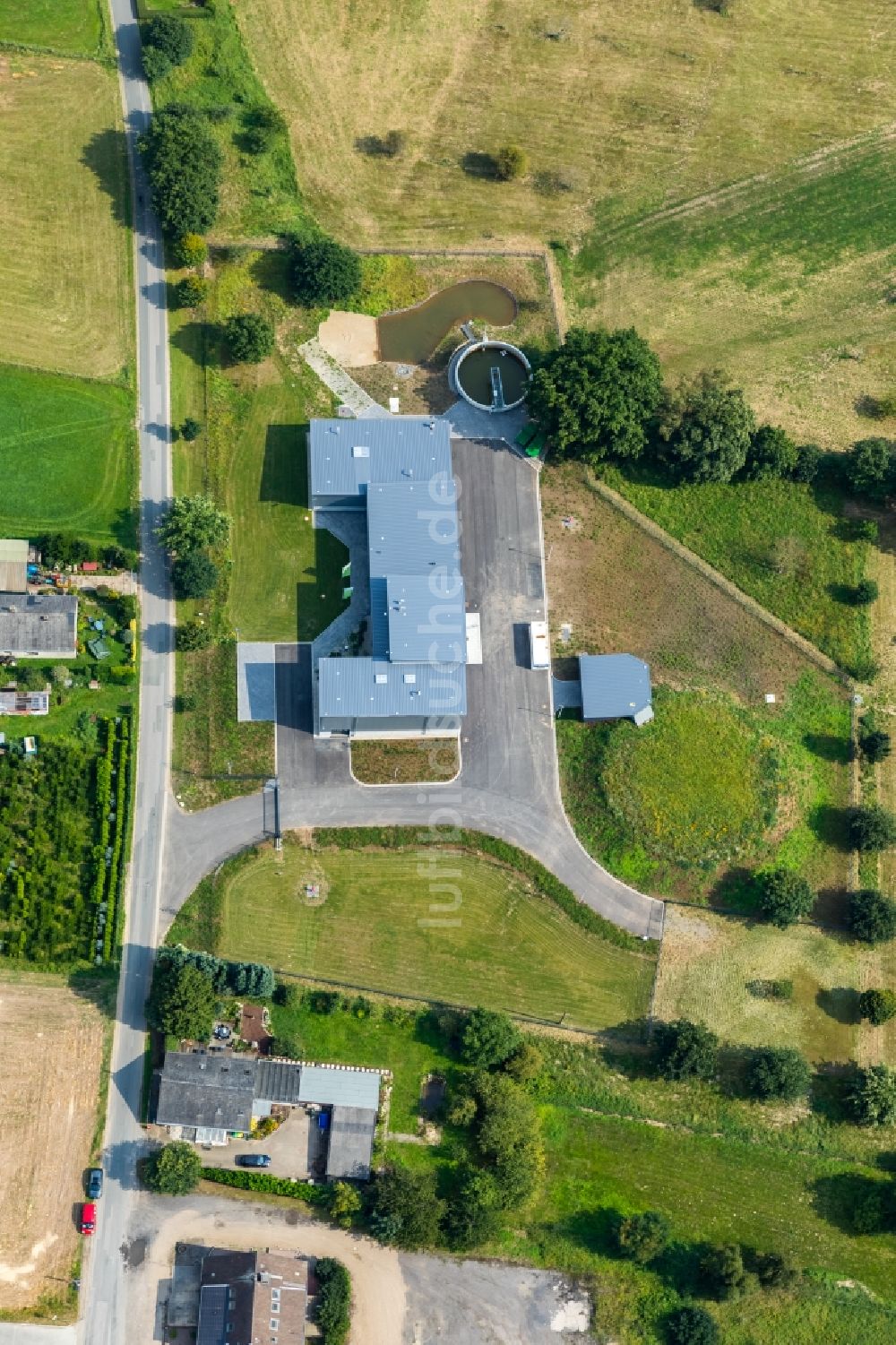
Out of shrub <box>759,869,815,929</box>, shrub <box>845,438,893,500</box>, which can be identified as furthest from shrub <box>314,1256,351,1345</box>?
shrub <box>845,438,893,500</box>

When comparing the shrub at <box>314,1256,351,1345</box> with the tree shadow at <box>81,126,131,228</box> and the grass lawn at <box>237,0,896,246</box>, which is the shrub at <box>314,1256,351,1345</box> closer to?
the grass lawn at <box>237,0,896,246</box>

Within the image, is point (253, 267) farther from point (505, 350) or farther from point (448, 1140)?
point (448, 1140)

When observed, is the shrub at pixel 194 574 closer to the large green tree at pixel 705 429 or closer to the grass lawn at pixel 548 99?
the grass lawn at pixel 548 99

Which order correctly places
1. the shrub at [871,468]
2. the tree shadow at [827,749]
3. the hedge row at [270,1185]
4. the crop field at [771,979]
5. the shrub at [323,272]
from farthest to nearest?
the shrub at [871,468], the shrub at [323,272], the tree shadow at [827,749], the crop field at [771,979], the hedge row at [270,1185]

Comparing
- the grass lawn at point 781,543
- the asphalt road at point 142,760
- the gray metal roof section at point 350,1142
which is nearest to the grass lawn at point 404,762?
the asphalt road at point 142,760

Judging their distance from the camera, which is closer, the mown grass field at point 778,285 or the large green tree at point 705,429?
the large green tree at point 705,429
